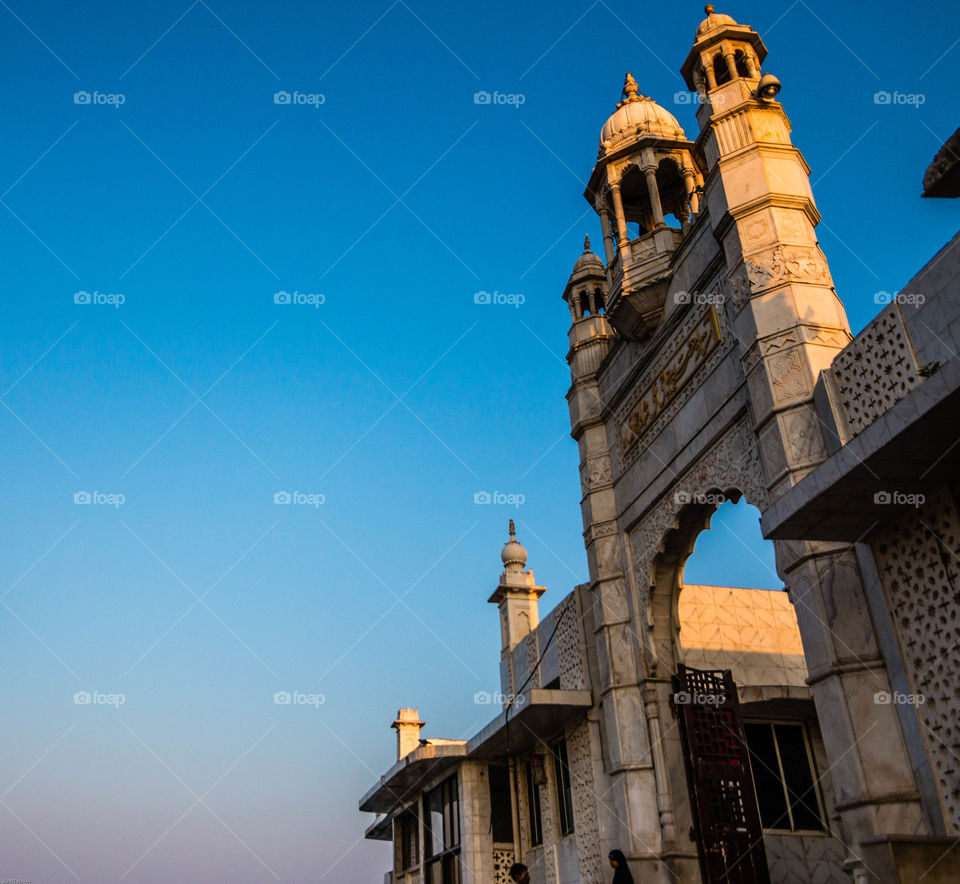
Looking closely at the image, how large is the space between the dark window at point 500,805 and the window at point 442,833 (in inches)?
30.3

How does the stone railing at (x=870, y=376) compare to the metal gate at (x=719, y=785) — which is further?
the metal gate at (x=719, y=785)

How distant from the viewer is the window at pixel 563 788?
15.6 metres

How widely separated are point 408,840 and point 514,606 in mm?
7106

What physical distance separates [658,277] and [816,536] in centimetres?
696

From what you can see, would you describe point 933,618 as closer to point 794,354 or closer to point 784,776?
point 794,354

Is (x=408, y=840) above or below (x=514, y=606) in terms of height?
below

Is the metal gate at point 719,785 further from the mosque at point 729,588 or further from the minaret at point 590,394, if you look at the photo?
the minaret at point 590,394

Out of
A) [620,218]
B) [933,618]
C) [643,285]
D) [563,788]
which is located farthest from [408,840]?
[933,618]

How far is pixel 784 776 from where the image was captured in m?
15.4

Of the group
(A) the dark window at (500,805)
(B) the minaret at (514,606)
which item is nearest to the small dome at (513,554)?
(B) the minaret at (514,606)

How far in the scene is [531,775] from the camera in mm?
17297

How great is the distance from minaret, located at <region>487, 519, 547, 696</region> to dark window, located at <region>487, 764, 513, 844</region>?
2.11 metres

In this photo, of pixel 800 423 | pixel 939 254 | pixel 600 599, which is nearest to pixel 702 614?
pixel 600 599

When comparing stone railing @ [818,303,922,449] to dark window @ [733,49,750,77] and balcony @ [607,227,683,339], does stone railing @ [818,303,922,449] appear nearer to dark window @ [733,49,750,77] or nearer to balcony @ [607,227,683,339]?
balcony @ [607,227,683,339]
